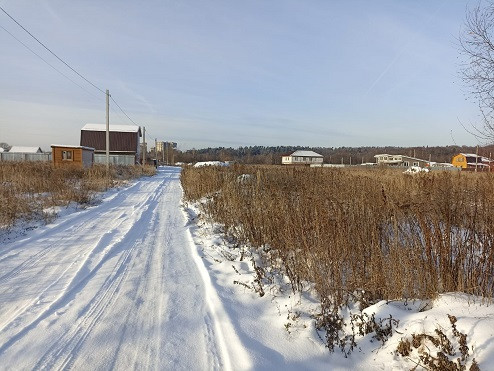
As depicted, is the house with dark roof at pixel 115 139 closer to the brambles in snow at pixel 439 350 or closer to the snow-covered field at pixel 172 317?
the snow-covered field at pixel 172 317

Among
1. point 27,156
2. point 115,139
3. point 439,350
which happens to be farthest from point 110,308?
point 115,139

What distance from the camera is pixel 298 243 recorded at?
4.10 metres

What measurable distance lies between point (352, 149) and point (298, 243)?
515ft

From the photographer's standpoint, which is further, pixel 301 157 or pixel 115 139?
pixel 301 157

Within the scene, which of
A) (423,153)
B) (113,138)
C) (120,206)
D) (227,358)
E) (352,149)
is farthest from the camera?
(352,149)

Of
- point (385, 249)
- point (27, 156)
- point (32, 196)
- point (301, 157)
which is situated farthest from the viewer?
point (301, 157)

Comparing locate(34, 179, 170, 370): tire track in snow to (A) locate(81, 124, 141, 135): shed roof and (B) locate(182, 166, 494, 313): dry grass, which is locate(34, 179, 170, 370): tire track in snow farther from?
(A) locate(81, 124, 141, 135): shed roof

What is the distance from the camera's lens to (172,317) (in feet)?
10.8

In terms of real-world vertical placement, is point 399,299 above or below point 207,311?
above

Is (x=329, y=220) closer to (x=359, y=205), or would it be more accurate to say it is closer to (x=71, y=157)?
(x=359, y=205)

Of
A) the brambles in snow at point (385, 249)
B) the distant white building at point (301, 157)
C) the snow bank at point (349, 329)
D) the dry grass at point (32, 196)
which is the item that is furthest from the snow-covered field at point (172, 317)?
the distant white building at point (301, 157)

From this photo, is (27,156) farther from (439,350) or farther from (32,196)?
(439,350)

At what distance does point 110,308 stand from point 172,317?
2.38ft

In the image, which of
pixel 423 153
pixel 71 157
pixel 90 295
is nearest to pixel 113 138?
pixel 71 157
